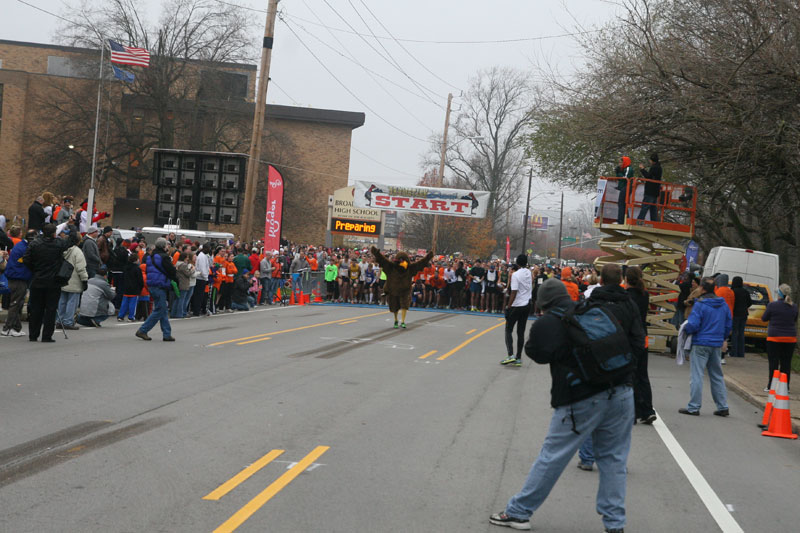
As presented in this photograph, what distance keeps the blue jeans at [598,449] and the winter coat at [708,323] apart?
5.72 metres

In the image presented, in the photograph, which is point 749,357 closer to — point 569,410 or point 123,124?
point 569,410

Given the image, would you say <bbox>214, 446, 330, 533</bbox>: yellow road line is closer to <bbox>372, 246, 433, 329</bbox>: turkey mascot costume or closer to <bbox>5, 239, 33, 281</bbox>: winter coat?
<bbox>5, 239, 33, 281</bbox>: winter coat

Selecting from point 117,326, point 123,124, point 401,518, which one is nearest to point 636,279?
point 401,518

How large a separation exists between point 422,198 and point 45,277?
91.2 ft

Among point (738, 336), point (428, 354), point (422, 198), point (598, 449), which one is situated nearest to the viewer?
point (598, 449)

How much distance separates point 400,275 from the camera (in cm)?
2058

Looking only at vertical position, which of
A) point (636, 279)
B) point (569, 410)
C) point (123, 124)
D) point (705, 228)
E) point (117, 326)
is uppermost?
point (123, 124)

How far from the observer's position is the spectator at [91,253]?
16.5 meters

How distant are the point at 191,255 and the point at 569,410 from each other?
15.2 m

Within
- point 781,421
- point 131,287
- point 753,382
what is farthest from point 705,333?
point 131,287

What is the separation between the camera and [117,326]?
17219 mm

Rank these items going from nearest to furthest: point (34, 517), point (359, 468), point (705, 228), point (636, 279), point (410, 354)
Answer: point (34, 517) < point (359, 468) < point (636, 279) < point (410, 354) < point (705, 228)

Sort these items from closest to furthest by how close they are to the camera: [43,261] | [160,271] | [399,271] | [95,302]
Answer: [43,261] → [160,271] → [95,302] → [399,271]

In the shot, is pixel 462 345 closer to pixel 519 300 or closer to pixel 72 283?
pixel 519 300
